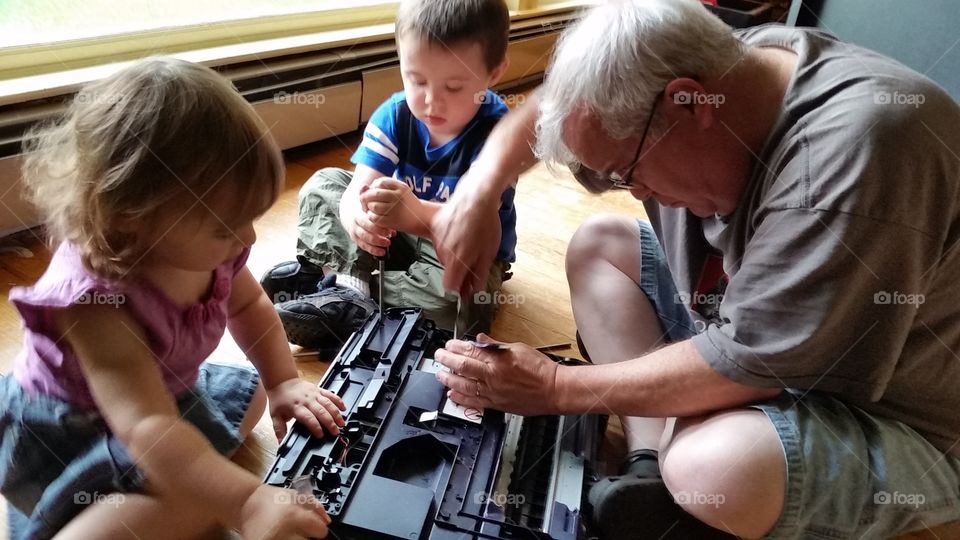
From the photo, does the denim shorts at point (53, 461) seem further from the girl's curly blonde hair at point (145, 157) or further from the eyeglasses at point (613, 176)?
the eyeglasses at point (613, 176)

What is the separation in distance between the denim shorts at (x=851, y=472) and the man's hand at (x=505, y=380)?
0.83 feet

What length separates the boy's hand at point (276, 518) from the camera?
25.2 inches

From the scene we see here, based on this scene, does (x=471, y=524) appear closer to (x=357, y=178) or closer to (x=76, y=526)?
(x=76, y=526)

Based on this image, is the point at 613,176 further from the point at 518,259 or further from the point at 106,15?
the point at 106,15

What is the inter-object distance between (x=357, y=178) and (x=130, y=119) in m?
0.63

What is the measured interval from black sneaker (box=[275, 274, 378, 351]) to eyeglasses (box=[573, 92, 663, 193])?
18.7 inches

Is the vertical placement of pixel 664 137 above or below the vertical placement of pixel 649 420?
above

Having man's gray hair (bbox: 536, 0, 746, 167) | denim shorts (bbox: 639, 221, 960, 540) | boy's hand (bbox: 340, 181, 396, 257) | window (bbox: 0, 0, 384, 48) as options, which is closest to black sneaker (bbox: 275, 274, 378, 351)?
boy's hand (bbox: 340, 181, 396, 257)

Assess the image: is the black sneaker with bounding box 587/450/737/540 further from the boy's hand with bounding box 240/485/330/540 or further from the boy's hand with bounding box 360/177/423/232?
the boy's hand with bounding box 360/177/423/232

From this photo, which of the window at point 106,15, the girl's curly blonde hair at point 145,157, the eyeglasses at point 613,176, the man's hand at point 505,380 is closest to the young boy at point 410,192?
the man's hand at point 505,380

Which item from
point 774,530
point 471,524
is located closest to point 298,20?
point 471,524

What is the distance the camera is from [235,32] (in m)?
1.72

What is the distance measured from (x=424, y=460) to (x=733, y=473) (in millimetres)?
359

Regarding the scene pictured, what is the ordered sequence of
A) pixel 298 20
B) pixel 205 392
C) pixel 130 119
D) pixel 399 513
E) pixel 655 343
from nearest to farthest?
pixel 130 119 → pixel 399 513 → pixel 205 392 → pixel 655 343 → pixel 298 20
